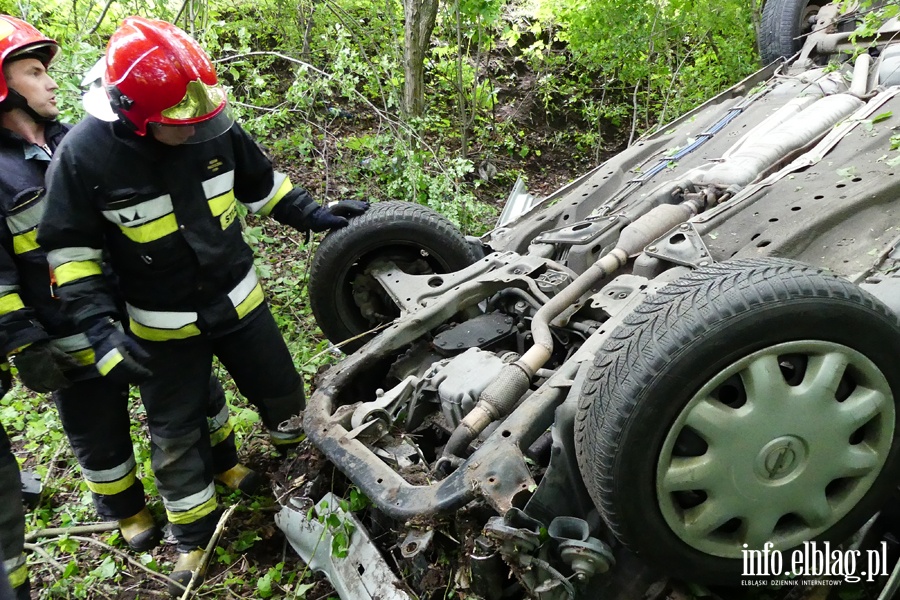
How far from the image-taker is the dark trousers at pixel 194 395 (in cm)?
289

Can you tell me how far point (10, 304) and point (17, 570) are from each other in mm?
1105

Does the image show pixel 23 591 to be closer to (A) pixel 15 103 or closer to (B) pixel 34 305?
(B) pixel 34 305

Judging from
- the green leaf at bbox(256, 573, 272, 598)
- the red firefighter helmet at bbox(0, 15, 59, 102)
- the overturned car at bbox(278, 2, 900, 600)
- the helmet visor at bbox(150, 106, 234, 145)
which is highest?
the red firefighter helmet at bbox(0, 15, 59, 102)

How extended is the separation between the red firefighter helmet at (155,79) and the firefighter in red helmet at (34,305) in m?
0.47

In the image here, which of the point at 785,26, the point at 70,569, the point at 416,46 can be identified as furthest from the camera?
the point at 416,46

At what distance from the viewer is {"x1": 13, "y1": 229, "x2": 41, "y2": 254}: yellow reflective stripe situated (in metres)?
2.59

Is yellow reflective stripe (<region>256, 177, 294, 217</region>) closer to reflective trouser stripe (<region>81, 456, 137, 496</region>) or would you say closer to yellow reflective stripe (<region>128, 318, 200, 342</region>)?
yellow reflective stripe (<region>128, 318, 200, 342</region>)

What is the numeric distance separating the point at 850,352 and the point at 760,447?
1.21ft

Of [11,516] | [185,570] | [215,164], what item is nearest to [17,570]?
[11,516]

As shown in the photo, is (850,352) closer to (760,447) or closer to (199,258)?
(760,447)

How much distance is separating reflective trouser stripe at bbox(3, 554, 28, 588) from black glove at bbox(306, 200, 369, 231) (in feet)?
6.11

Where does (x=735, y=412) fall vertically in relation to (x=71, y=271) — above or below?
below

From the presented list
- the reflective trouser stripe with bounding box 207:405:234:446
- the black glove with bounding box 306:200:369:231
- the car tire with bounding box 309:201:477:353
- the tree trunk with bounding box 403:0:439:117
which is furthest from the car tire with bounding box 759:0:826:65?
the reflective trouser stripe with bounding box 207:405:234:446

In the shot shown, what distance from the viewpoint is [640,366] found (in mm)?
1765
